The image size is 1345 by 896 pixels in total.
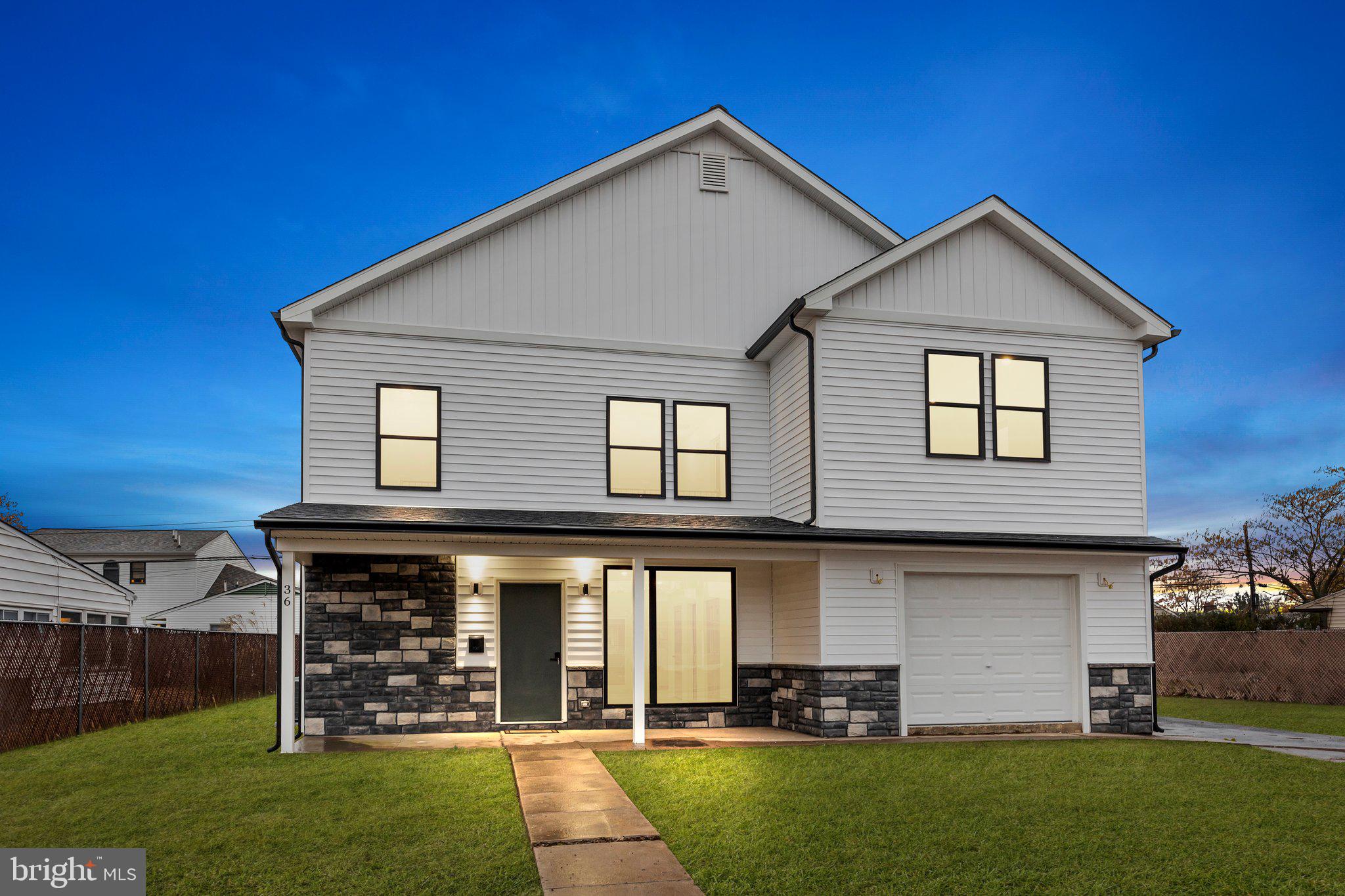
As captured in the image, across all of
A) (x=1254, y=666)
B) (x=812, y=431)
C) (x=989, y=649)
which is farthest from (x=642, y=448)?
(x=1254, y=666)

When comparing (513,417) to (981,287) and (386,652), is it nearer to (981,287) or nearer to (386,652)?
(386,652)

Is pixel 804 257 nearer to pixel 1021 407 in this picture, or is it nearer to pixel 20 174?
pixel 1021 407

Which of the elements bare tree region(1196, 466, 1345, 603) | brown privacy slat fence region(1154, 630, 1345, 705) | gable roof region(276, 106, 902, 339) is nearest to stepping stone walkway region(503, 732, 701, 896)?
gable roof region(276, 106, 902, 339)

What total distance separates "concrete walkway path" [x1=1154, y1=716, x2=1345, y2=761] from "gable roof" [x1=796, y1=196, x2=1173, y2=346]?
5.37m

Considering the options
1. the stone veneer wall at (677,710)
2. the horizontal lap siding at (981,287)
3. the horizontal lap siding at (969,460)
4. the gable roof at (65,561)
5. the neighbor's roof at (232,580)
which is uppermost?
the horizontal lap siding at (981,287)

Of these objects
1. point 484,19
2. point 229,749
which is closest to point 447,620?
point 229,749

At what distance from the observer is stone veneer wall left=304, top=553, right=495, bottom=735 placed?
12602 millimetres

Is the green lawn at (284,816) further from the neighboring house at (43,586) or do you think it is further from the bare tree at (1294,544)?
the bare tree at (1294,544)

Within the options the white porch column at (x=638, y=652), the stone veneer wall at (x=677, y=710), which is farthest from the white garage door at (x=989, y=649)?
the white porch column at (x=638, y=652)

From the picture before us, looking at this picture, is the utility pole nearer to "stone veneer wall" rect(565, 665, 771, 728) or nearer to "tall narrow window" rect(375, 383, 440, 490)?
"stone veneer wall" rect(565, 665, 771, 728)

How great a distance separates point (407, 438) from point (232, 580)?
33945mm

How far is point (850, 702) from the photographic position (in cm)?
1239

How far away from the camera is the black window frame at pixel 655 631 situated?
1355 centimetres

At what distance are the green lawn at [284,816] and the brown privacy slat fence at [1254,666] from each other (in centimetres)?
1672
